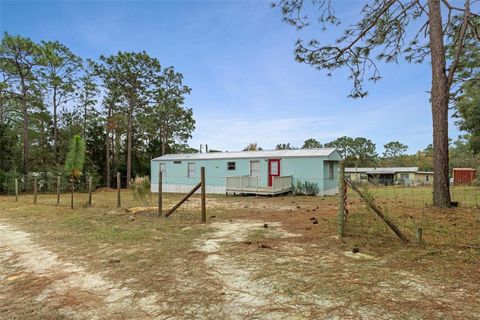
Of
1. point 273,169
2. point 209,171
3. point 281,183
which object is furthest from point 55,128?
point 281,183

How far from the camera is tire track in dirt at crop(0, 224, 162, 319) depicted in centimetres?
259

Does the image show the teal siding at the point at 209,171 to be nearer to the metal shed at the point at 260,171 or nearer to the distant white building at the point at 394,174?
the metal shed at the point at 260,171

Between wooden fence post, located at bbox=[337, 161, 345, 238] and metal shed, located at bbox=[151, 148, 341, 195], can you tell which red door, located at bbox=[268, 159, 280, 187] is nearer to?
metal shed, located at bbox=[151, 148, 341, 195]

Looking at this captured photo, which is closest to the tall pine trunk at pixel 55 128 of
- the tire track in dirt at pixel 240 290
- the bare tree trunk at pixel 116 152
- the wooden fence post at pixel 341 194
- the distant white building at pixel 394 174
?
the bare tree trunk at pixel 116 152

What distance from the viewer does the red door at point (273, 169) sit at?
17078 mm

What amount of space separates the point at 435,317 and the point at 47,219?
9.14 meters

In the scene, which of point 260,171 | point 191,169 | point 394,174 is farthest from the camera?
point 394,174

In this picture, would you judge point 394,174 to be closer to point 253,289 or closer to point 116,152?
point 116,152

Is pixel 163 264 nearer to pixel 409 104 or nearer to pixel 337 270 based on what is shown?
pixel 337 270

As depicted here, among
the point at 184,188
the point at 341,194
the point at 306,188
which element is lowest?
the point at 184,188

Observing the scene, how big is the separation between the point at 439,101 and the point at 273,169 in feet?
33.4

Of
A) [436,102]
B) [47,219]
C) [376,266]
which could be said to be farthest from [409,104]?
[47,219]

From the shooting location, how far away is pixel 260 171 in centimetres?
1747

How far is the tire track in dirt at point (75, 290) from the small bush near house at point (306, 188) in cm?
1324
